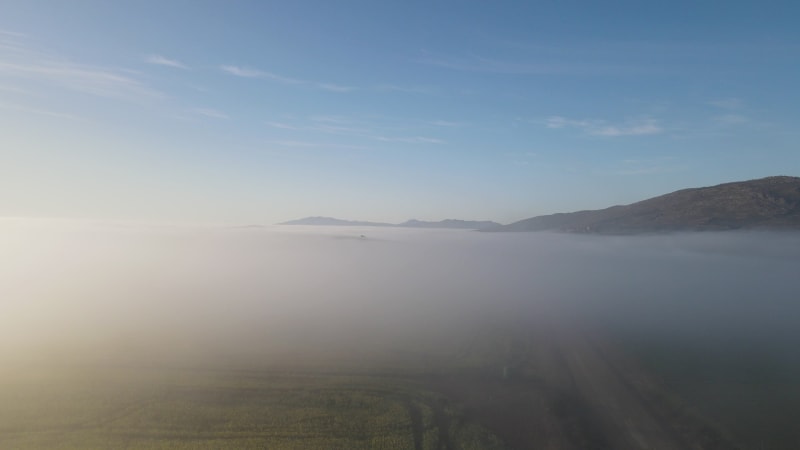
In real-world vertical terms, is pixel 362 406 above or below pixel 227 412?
below

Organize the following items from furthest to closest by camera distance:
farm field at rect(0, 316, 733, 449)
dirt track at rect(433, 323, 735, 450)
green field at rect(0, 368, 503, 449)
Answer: dirt track at rect(433, 323, 735, 450) → farm field at rect(0, 316, 733, 449) → green field at rect(0, 368, 503, 449)

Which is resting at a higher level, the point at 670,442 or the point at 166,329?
the point at 166,329

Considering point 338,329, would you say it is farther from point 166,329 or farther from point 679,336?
point 679,336

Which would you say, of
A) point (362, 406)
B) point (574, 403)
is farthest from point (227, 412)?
point (574, 403)

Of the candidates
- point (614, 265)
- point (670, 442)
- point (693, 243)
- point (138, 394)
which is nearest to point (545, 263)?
point (614, 265)

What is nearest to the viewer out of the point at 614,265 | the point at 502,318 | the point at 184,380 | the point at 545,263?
the point at 184,380

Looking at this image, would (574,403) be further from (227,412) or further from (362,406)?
(227,412)

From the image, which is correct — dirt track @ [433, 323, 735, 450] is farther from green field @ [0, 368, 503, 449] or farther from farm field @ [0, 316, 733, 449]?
green field @ [0, 368, 503, 449]

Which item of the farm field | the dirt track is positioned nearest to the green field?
the farm field

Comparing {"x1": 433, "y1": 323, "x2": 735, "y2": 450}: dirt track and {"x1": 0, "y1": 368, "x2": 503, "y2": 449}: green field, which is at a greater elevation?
{"x1": 0, "y1": 368, "x2": 503, "y2": 449}: green field

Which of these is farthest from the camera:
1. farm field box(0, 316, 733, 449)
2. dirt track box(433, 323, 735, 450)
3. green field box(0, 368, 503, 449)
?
dirt track box(433, 323, 735, 450)

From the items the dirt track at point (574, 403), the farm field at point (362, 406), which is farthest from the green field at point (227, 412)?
the dirt track at point (574, 403)
